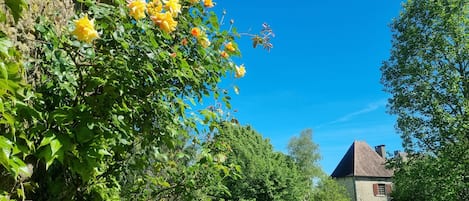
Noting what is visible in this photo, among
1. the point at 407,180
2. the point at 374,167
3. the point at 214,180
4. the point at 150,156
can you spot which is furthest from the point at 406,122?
the point at 374,167

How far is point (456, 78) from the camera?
12547 millimetres

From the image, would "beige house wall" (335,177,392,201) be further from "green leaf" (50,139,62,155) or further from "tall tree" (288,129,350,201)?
"green leaf" (50,139,62,155)

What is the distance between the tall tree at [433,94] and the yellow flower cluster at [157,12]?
41.3 ft

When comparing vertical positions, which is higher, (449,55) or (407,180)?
(449,55)

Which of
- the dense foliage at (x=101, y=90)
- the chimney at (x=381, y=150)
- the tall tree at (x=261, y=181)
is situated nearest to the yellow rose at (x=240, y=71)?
the dense foliage at (x=101, y=90)

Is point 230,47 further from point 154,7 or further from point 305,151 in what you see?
point 305,151

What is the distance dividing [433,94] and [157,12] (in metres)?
13.4

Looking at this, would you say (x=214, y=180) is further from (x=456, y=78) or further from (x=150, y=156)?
(x=456, y=78)

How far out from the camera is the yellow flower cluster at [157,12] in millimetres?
1581

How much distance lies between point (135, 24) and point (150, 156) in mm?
880

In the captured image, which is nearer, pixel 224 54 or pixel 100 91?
pixel 100 91

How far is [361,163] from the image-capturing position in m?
33.8

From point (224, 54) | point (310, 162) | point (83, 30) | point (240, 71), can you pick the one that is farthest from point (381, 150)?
point (83, 30)

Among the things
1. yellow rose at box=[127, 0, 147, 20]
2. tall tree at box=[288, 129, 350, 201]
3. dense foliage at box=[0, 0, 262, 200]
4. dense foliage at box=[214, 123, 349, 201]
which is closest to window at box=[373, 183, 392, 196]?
tall tree at box=[288, 129, 350, 201]
